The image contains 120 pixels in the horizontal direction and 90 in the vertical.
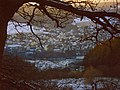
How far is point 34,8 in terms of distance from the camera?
17.5 feet

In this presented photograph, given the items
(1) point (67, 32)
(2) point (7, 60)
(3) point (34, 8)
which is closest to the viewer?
(3) point (34, 8)

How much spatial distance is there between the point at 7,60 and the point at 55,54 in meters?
22.1

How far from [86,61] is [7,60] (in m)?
20.3

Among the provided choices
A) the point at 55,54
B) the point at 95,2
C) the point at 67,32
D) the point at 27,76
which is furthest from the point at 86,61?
the point at 95,2

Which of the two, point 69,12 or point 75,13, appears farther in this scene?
point 69,12

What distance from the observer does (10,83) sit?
491 centimetres

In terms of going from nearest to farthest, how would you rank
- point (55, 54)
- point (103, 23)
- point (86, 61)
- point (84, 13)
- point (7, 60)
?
point (84, 13), point (103, 23), point (7, 60), point (86, 61), point (55, 54)

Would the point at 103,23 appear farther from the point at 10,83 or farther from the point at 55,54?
the point at 55,54

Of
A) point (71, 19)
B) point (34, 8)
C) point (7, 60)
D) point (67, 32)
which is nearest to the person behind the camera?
point (34, 8)

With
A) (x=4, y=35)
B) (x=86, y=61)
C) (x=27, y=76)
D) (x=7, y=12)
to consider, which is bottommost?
(x=86, y=61)

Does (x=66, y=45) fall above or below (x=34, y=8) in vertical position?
below

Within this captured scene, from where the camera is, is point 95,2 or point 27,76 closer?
point 95,2

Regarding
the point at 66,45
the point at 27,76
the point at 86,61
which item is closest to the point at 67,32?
the point at 66,45

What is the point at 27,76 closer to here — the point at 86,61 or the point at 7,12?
the point at 7,12
